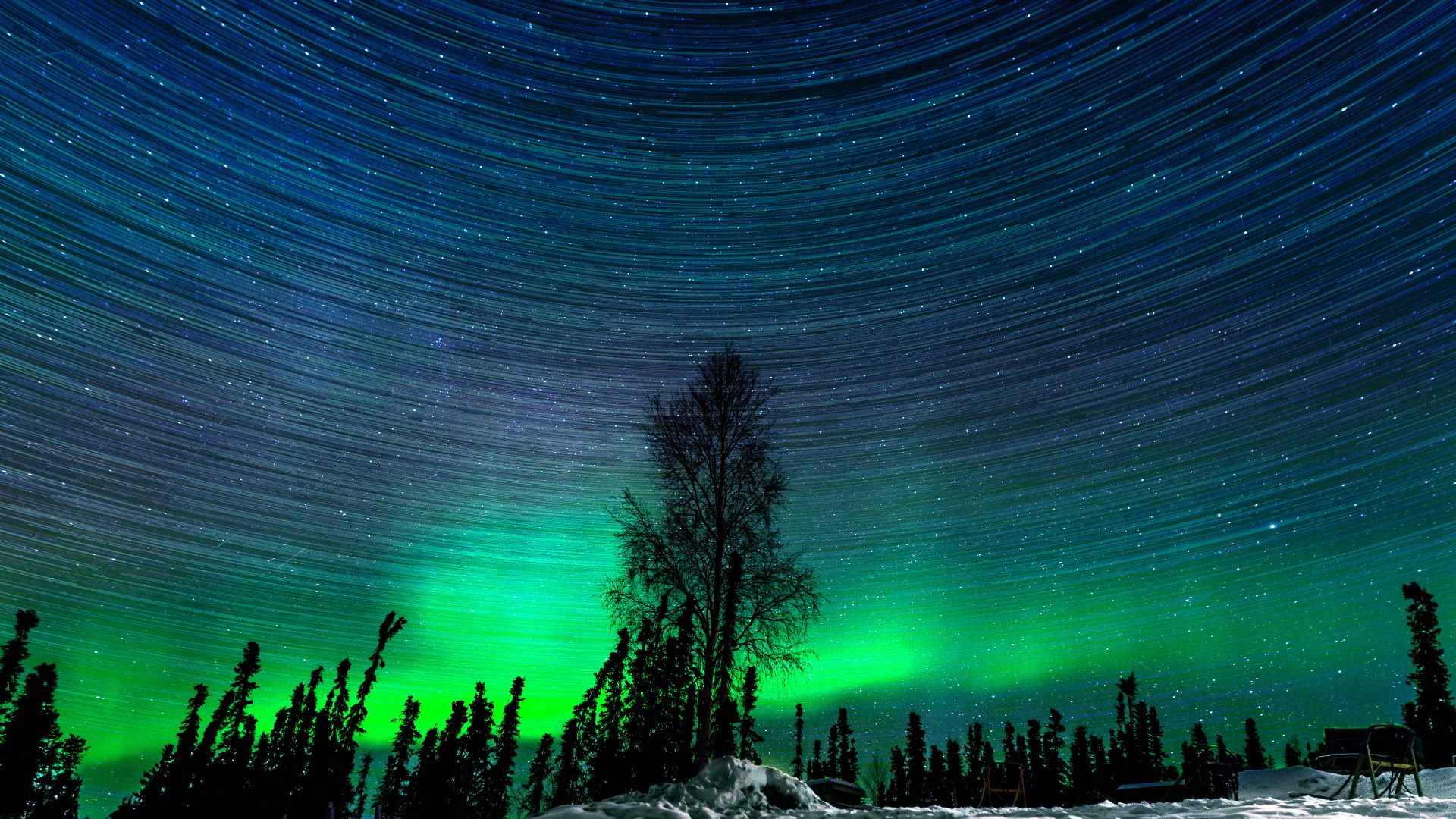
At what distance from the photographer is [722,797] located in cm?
959

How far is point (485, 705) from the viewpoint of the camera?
6756cm

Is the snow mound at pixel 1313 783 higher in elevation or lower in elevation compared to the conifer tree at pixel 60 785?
higher

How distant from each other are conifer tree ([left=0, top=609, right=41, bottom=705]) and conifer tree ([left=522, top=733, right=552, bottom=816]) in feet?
145

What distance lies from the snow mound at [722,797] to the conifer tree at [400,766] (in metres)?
71.8

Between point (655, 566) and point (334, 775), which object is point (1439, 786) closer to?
point (655, 566)

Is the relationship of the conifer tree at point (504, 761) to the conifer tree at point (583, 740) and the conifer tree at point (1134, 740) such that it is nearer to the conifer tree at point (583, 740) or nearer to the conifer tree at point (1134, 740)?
the conifer tree at point (583, 740)

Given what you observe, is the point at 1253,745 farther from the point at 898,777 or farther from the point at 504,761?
the point at 504,761

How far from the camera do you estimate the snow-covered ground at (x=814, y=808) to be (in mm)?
6867

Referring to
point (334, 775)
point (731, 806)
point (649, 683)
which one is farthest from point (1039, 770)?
point (731, 806)

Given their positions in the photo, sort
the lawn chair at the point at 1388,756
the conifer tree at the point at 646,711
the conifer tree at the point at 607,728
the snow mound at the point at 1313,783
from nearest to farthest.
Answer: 1. the lawn chair at the point at 1388,756
2. the snow mound at the point at 1313,783
3. the conifer tree at the point at 646,711
4. the conifer tree at the point at 607,728

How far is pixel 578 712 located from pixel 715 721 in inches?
1157

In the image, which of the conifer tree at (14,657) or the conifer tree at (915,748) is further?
the conifer tree at (915,748)

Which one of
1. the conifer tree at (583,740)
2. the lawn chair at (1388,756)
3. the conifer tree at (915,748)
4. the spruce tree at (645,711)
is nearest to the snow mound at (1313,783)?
the lawn chair at (1388,756)

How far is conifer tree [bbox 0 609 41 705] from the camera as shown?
61875 millimetres
